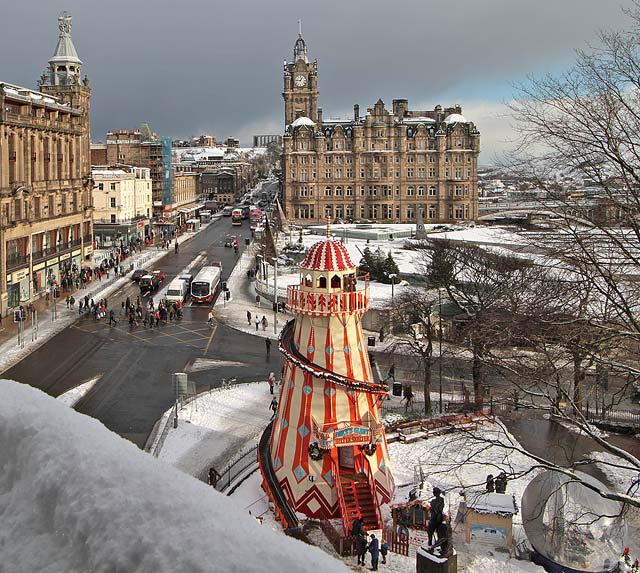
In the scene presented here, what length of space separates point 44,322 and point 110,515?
42.6 meters

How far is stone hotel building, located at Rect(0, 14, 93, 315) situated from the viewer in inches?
1767

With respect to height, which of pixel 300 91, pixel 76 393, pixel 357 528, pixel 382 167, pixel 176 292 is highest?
pixel 300 91

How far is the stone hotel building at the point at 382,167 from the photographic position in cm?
9969

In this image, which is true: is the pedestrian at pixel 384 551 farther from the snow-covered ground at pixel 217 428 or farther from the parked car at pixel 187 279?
the parked car at pixel 187 279

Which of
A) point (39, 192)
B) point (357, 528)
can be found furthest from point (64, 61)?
point (357, 528)

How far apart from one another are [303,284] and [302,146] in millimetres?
85409

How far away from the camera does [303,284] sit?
60.1 feet

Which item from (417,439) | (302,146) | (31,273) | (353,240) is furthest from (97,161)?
(417,439)

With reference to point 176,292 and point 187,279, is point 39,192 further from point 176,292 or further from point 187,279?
point 176,292

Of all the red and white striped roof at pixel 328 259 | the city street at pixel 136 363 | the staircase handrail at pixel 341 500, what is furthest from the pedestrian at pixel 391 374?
the staircase handrail at pixel 341 500

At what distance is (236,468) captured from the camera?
20891 mm

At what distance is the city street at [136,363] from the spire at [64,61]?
36877mm

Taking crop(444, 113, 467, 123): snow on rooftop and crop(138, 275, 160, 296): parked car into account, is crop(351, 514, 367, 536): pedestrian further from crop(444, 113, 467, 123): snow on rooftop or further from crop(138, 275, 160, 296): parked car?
crop(444, 113, 467, 123): snow on rooftop

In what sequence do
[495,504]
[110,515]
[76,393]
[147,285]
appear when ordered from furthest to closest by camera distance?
1. [147,285]
2. [76,393]
3. [495,504]
4. [110,515]
